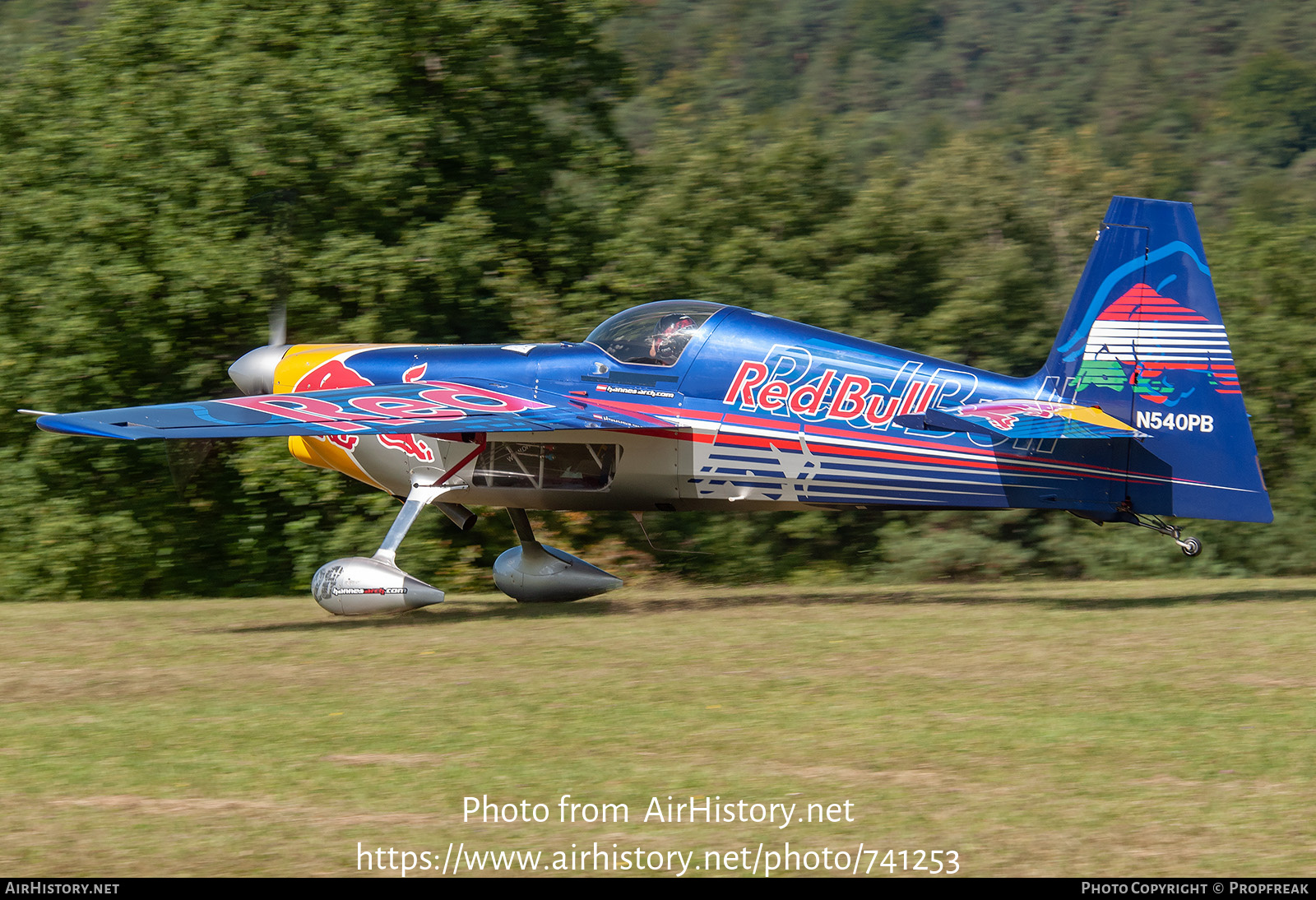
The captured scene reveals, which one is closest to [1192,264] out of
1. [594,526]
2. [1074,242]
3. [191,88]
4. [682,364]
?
[682,364]

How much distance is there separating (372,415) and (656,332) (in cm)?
244

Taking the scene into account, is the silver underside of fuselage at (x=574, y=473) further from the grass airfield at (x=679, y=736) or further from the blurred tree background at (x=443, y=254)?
the blurred tree background at (x=443, y=254)

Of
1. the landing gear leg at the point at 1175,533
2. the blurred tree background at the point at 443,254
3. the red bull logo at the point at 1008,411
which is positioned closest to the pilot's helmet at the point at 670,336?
the red bull logo at the point at 1008,411

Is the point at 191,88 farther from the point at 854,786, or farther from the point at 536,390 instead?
the point at 854,786

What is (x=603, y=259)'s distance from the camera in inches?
744

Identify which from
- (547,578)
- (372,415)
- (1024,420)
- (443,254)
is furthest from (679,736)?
(443,254)

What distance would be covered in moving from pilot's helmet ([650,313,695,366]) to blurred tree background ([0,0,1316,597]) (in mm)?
5880

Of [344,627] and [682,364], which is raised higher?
[682,364]

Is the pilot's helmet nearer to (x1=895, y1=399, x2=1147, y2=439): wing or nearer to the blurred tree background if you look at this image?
(x1=895, y1=399, x2=1147, y2=439): wing

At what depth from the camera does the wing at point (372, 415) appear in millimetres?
9586

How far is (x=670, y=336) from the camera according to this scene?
10836 mm

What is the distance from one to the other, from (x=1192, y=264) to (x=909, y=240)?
32.6 feet

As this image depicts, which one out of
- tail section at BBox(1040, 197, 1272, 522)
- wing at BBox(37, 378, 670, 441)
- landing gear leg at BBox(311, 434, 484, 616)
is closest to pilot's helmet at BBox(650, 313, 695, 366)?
wing at BBox(37, 378, 670, 441)

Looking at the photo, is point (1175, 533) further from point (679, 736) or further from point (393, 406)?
point (393, 406)
